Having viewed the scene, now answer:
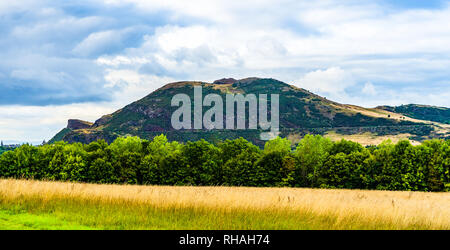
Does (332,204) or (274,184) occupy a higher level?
(332,204)

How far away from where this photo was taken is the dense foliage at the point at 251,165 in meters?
52.9

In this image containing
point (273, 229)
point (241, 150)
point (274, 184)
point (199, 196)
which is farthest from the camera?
point (241, 150)

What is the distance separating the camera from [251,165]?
2254 inches

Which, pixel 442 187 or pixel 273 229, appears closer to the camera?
pixel 273 229

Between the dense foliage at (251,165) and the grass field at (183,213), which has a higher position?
the grass field at (183,213)

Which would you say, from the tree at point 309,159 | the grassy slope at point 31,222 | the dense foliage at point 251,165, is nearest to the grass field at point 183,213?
the grassy slope at point 31,222

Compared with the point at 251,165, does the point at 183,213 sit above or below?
above

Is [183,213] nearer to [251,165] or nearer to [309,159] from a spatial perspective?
[251,165]

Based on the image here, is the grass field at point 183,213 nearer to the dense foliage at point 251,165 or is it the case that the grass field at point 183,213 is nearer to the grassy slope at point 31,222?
the grassy slope at point 31,222

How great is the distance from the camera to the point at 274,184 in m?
55.8

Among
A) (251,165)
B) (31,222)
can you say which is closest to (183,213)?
(31,222)

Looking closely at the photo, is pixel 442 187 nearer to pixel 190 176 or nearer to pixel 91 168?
pixel 190 176

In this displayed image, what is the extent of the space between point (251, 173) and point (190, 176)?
28.5 feet
